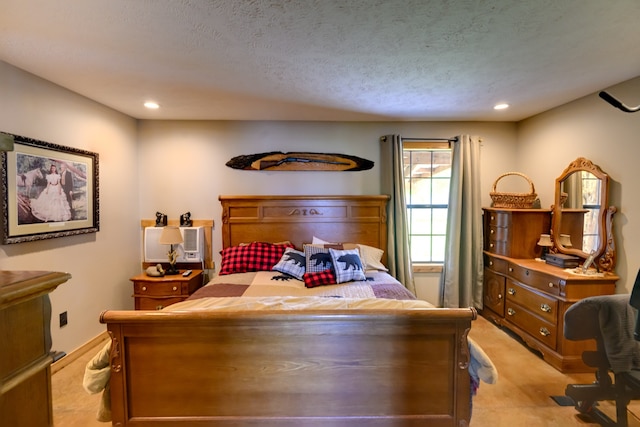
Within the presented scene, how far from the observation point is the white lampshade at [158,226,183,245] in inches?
126

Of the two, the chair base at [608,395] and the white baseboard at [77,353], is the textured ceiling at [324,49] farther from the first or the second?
the white baseboard at [77,353]

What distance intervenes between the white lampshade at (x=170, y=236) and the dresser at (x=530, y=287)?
11.3ft

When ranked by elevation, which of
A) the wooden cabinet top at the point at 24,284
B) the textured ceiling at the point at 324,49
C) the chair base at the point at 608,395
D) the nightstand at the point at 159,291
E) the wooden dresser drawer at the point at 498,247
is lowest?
the chair base at the point at 608,395

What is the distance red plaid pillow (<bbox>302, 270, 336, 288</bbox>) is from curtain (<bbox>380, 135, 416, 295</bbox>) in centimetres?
106

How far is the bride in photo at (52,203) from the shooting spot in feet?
7.69

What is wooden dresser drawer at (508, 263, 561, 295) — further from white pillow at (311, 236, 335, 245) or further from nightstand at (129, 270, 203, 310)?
nightstand at (129, 270, 203, 310)

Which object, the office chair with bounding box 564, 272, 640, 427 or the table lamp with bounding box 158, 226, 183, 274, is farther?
the table lamp with bounding box 158, 226, 183, 274

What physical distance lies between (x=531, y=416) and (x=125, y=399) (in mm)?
2429

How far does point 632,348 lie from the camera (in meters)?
1.73

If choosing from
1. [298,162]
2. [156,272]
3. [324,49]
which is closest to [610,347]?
[324,49]

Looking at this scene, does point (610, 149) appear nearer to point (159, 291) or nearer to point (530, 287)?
point (530, 287)

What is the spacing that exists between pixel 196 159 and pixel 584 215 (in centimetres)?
398

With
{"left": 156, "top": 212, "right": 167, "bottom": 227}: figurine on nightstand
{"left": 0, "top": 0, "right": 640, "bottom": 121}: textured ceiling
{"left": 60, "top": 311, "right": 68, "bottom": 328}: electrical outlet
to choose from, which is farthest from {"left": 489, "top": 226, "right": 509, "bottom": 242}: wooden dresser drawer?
{"left": 60, "top": 311, "right": 68, "bottom": 328}: electrical outlet

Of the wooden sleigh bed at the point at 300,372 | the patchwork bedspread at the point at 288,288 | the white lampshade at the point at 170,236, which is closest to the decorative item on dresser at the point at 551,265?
the patchwork bedspread at the point at 288,288
